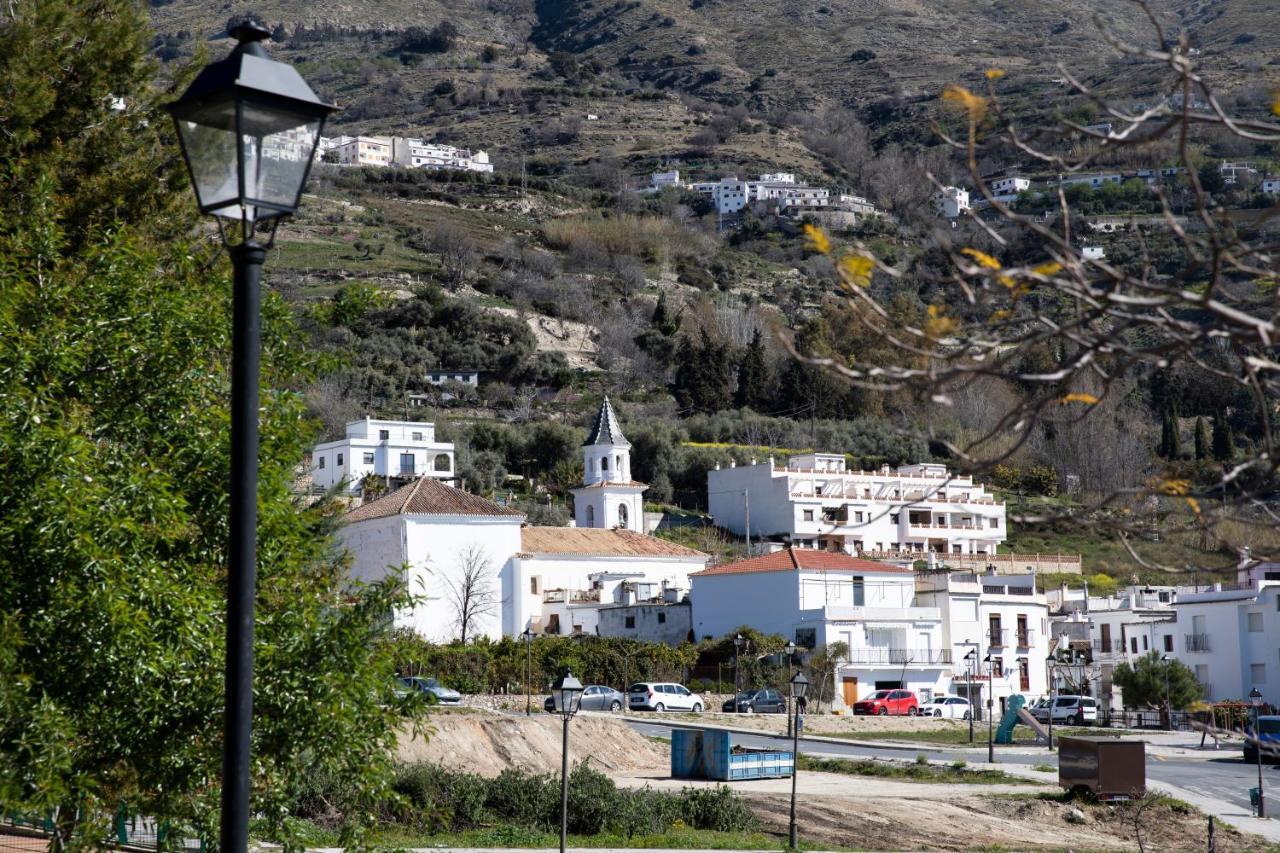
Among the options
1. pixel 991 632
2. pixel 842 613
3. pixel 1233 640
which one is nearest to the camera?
pixel 842 613

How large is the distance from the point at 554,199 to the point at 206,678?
5929 inches

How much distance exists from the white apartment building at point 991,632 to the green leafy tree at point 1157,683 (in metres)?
4.78

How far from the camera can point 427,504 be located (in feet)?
186

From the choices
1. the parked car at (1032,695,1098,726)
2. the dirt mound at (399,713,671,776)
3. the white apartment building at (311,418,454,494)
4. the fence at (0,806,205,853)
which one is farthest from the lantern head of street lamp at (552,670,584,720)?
the white apartment building at (311,418,454,494)

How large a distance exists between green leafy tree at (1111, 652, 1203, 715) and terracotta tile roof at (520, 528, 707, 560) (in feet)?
67.7

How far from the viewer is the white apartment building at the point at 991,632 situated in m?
53.7

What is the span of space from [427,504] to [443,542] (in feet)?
5.17

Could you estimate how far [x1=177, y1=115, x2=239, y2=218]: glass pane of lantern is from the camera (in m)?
5.81

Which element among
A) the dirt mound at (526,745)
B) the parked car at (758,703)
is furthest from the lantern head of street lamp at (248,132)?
the parked car at (758,703)

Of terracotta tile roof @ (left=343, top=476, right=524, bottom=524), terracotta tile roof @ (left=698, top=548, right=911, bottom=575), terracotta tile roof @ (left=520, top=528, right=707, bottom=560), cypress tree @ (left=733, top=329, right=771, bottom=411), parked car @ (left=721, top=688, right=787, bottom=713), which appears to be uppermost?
cypress tree @ (left=733, top=329, right=771, bottom=411)

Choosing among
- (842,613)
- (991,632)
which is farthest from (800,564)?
(991,632)

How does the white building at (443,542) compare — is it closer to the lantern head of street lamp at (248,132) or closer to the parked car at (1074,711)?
the parked car at (1074,711)

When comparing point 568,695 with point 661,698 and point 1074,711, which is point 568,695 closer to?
point 661,698

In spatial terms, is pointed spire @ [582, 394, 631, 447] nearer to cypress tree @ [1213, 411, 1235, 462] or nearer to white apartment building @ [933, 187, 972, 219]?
cypress tree @ [1213, 411, 1235, 462]
